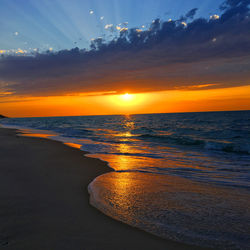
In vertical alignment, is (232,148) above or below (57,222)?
below

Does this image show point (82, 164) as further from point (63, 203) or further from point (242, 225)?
point (242, 225)

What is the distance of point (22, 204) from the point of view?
3.94 meters

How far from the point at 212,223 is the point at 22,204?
3457mm

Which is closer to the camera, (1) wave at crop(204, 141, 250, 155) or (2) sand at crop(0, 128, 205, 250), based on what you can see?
(2) sand at crop(0, 128, 205, 250)

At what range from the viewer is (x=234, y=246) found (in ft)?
8.91

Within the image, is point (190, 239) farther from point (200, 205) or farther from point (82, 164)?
point (82, 164)

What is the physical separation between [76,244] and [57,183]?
312 centimetres

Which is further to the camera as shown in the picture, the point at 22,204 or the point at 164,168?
the point at 164,168

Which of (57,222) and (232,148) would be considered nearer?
(57,222)

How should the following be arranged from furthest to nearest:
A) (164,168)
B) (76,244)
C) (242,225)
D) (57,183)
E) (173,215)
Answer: (164,168) → (57,183) → (173,215) → (242,225) → (76,244)

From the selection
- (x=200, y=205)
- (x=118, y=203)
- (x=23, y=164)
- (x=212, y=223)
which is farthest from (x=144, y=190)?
(x=23, y=164)

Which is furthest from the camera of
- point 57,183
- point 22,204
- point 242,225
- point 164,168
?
point 164,168

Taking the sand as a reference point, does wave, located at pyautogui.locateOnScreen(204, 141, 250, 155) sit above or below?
below

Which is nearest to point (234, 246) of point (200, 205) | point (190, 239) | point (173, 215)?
point (190, 239)
